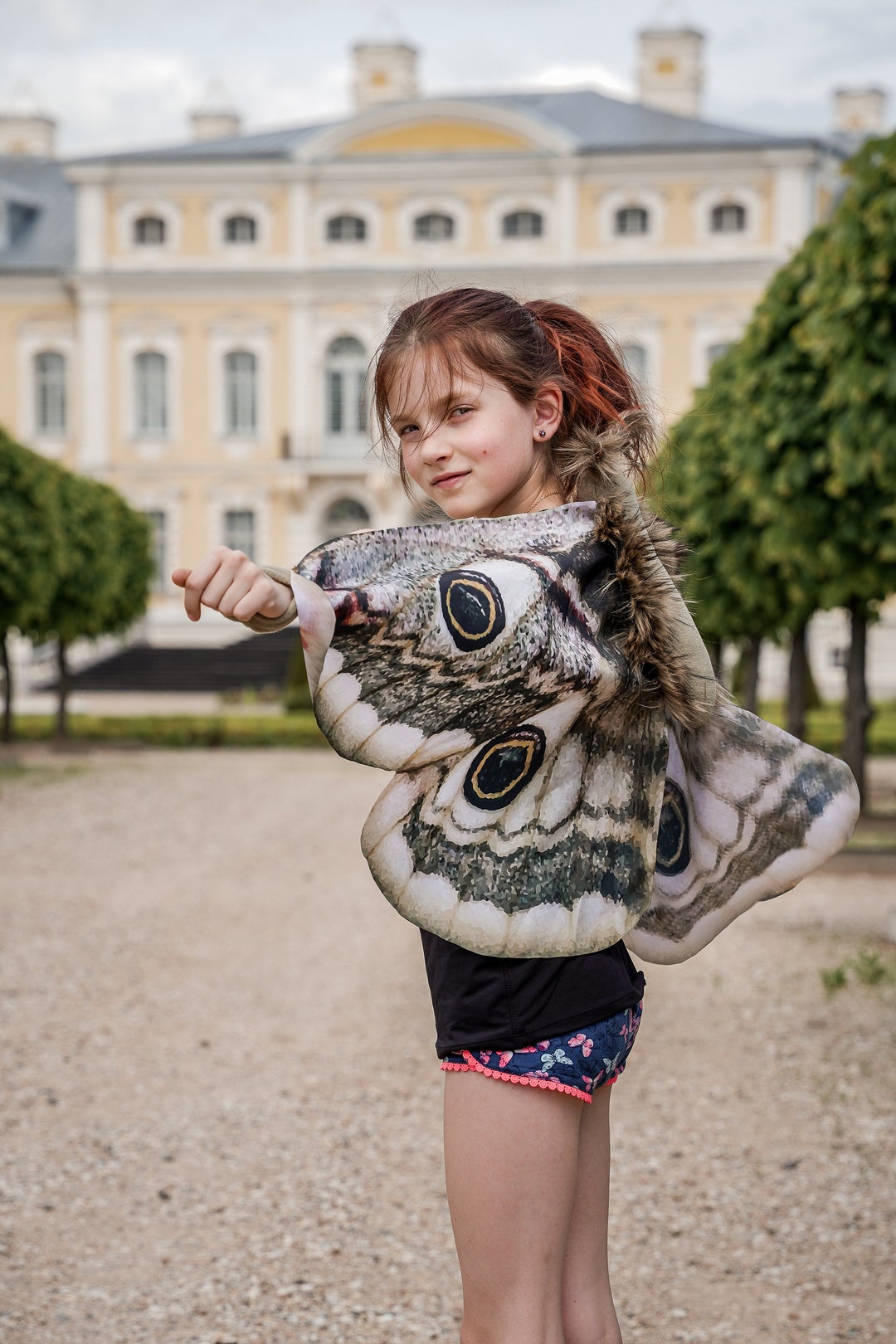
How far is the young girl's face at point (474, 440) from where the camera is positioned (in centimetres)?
163

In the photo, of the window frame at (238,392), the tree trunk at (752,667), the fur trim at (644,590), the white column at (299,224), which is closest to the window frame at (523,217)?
the white column at (299,224)

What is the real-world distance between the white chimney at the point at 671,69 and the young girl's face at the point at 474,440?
36.4 metres

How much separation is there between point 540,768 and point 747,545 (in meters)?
8.52

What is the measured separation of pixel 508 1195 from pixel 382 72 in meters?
36.6

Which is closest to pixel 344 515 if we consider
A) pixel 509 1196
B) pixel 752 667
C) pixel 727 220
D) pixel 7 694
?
pixel 727 220

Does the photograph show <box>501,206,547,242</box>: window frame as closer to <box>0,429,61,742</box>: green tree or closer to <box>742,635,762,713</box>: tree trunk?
<box>742,635,762,713</box>: tree trunk

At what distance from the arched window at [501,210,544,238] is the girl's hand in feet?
102

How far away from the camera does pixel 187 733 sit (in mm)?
17266

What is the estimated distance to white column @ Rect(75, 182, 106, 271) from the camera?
31.4 meters

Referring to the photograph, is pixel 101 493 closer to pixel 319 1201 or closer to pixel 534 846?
pixel 319 1201

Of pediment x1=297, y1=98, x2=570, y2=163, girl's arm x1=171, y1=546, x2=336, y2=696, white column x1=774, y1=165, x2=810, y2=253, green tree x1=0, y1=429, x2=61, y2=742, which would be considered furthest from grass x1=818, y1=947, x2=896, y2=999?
pediment x1=297, y1=98, x2=570, y2=163

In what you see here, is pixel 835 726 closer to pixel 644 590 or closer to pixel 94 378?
pixel 644 590

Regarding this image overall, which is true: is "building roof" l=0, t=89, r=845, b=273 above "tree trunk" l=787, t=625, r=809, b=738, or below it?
above

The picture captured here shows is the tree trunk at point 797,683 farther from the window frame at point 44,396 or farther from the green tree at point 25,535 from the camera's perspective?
the window frame at point 44,396
